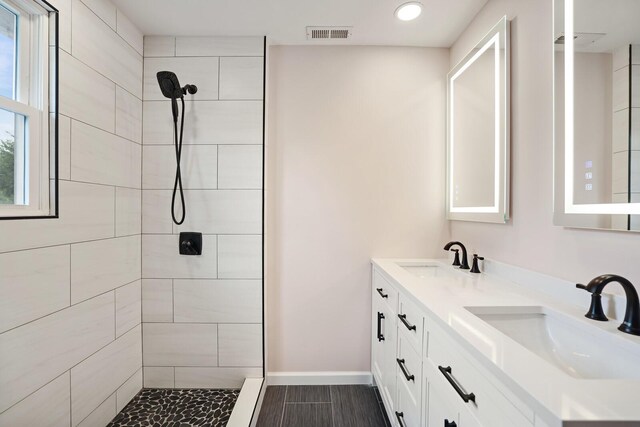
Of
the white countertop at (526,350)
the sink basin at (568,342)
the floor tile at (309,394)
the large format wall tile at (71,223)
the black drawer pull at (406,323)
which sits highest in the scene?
the large format wall tile at (71,223)

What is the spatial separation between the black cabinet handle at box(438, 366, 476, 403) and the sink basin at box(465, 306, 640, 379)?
0.77ft

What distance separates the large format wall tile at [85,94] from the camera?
1384 millimetres

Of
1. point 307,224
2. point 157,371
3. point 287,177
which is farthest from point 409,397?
point 157,371

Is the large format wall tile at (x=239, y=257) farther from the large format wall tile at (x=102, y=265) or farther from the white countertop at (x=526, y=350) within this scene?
the white countertop at (x=526, y=350)

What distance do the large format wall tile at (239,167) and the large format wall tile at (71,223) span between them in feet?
2.08

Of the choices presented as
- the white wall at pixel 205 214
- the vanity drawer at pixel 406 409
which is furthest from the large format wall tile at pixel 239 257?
the vanity drawer at pixel 406 409

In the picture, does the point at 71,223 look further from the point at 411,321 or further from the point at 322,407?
the point at 322,407

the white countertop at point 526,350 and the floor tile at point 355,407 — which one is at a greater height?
the white countertop at point 526,350

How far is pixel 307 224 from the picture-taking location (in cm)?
214

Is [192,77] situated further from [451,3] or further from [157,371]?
[157,371]

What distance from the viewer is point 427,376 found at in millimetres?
1163

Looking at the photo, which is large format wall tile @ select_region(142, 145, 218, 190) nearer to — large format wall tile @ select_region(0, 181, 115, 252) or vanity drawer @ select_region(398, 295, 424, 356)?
large format wall tile @ select_region(0, 181, 115, 252)

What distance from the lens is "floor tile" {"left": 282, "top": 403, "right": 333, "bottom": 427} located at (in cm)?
177

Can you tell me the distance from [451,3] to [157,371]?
2905 mm
